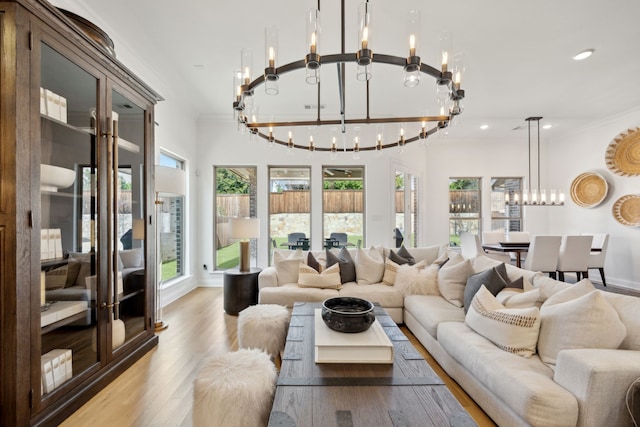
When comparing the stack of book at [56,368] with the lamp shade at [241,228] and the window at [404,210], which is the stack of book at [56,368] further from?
the window at [404,210]

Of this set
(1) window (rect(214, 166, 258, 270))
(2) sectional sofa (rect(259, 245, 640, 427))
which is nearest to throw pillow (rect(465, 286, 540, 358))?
(2) sectional sofa (rect(259, 245, 640, 427))

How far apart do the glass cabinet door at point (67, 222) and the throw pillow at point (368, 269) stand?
2.65 meters

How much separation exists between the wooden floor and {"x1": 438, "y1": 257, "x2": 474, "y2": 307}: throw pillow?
58 centimetres

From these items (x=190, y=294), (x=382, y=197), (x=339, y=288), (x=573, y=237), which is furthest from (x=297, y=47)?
(x=573, y=237)

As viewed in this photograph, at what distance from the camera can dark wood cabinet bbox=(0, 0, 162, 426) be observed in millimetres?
1459

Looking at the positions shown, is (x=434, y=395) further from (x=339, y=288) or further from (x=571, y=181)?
(x=571, y=181)

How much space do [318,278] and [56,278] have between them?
234 centimetres

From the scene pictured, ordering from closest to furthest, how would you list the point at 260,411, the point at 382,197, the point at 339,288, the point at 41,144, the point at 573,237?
the point at 260,411
the point at 41,144
the point at 339,288
the point at 573,237
the point at 382,197

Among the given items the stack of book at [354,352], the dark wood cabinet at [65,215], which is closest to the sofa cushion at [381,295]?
the stack of book at [354,352]

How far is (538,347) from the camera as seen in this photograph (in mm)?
1800

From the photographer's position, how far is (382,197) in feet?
18.2

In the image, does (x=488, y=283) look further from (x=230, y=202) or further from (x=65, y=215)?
(x=230, y=202)

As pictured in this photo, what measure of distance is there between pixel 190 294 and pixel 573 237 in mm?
6344

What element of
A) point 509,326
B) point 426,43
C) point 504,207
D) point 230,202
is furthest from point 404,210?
point 509,326
